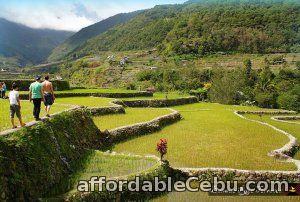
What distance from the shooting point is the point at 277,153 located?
74.4 feet

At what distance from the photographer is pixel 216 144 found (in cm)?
2519

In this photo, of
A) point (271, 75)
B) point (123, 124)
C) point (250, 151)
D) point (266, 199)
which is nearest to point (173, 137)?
point (123, 124)

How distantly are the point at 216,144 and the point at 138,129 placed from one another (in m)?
5.48

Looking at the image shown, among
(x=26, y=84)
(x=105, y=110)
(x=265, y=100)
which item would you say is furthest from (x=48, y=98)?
(x=265, y=100)

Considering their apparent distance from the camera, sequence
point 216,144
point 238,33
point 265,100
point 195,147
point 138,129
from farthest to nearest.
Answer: point 238,33 → point 265,100 → point 138,129 → point 216,144 → point 195,147

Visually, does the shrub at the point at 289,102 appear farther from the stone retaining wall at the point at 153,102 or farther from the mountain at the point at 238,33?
the mountain at the point at 238,33

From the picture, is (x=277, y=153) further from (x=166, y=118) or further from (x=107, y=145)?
(x=166, y=118)

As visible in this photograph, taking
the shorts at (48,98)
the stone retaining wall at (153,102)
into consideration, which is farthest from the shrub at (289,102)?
the shorts at (48,98)

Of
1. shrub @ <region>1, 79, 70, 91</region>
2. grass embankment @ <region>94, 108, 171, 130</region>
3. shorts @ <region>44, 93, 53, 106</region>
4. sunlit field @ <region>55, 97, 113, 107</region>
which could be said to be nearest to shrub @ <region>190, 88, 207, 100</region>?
shrub @ <region>1, 79, 70, 91</region>

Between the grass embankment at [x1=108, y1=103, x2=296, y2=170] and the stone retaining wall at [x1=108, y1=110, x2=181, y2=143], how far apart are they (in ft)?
1.81

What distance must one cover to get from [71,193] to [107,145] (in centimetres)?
1075

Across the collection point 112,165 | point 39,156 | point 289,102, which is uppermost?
point 39,156

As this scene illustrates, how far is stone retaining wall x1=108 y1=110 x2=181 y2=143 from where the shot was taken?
25.3 m

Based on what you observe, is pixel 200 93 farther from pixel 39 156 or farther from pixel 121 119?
pixel 39 156
